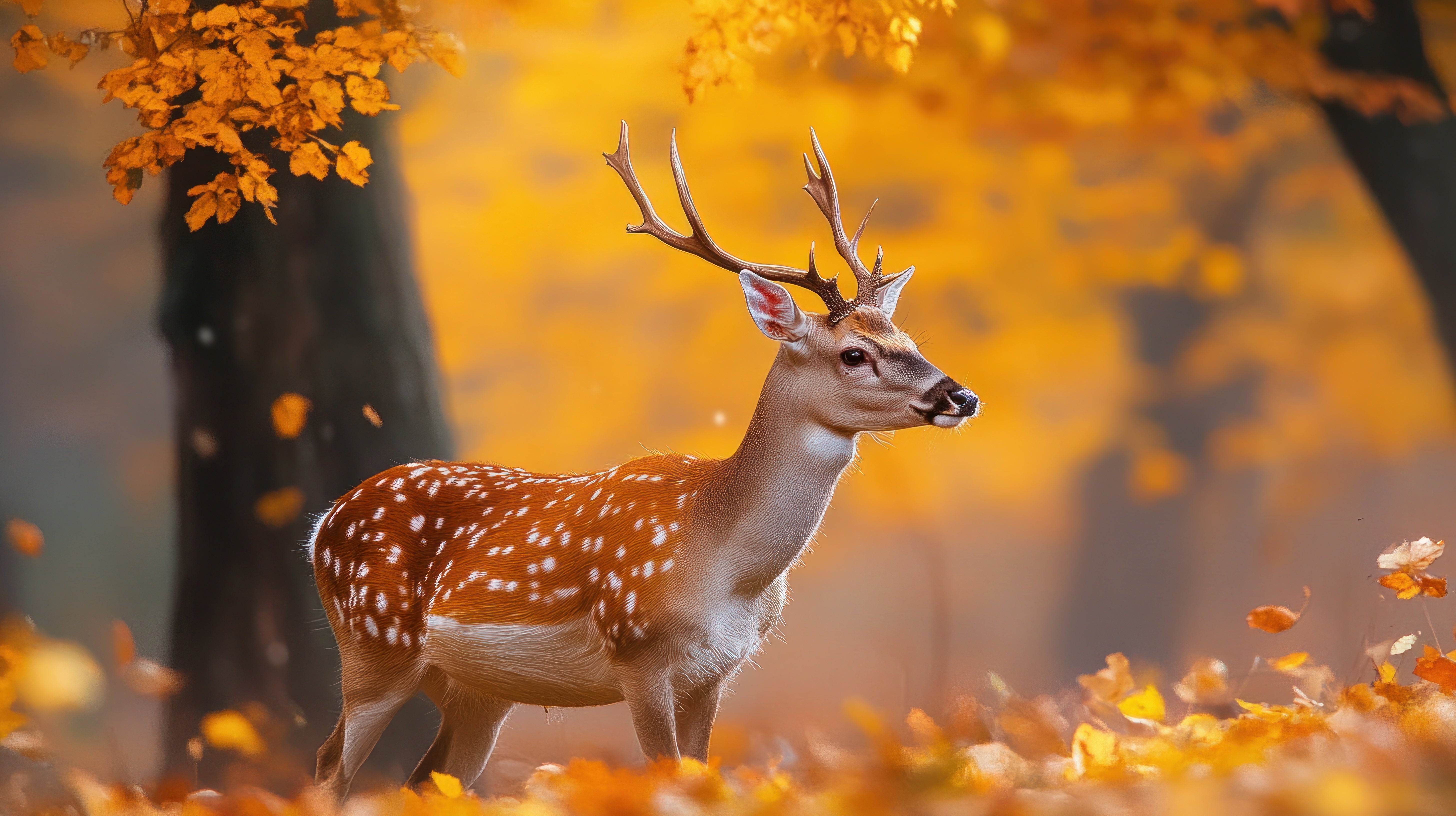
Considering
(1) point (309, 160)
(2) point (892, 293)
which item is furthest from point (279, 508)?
(2) point (892, 293)

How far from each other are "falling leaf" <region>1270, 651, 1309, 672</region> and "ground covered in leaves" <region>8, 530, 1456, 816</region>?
2cm

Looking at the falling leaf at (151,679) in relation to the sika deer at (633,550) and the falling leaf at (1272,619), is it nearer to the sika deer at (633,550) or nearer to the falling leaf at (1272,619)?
the sika deer at (633,550)

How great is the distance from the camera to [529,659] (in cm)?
285

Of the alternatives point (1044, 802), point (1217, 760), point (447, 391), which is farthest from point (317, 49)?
point (1217, 760)

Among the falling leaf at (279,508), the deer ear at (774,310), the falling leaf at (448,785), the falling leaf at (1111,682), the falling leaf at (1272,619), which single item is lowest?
the falling leaf at (448,785)

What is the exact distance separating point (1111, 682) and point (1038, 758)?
0.95m

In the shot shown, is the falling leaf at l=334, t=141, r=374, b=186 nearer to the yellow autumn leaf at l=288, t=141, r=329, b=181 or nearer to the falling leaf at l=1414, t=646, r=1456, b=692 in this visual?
the yellow autumn leaf at l=288, t=141, r=329, b=181

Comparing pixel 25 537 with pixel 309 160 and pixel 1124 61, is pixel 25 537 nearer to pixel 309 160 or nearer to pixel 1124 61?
pixel 309 160

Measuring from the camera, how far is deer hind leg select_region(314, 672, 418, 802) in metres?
2.98

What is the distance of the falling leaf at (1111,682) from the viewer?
4.27m

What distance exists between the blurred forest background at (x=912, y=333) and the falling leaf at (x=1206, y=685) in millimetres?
165

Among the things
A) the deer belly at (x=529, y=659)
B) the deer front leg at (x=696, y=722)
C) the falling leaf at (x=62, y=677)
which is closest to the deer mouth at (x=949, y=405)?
the deer front leg at (x=696, y=722)

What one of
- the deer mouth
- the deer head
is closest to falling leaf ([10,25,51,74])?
the deer head

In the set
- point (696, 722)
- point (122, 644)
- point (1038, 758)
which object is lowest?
point (122, 644)
